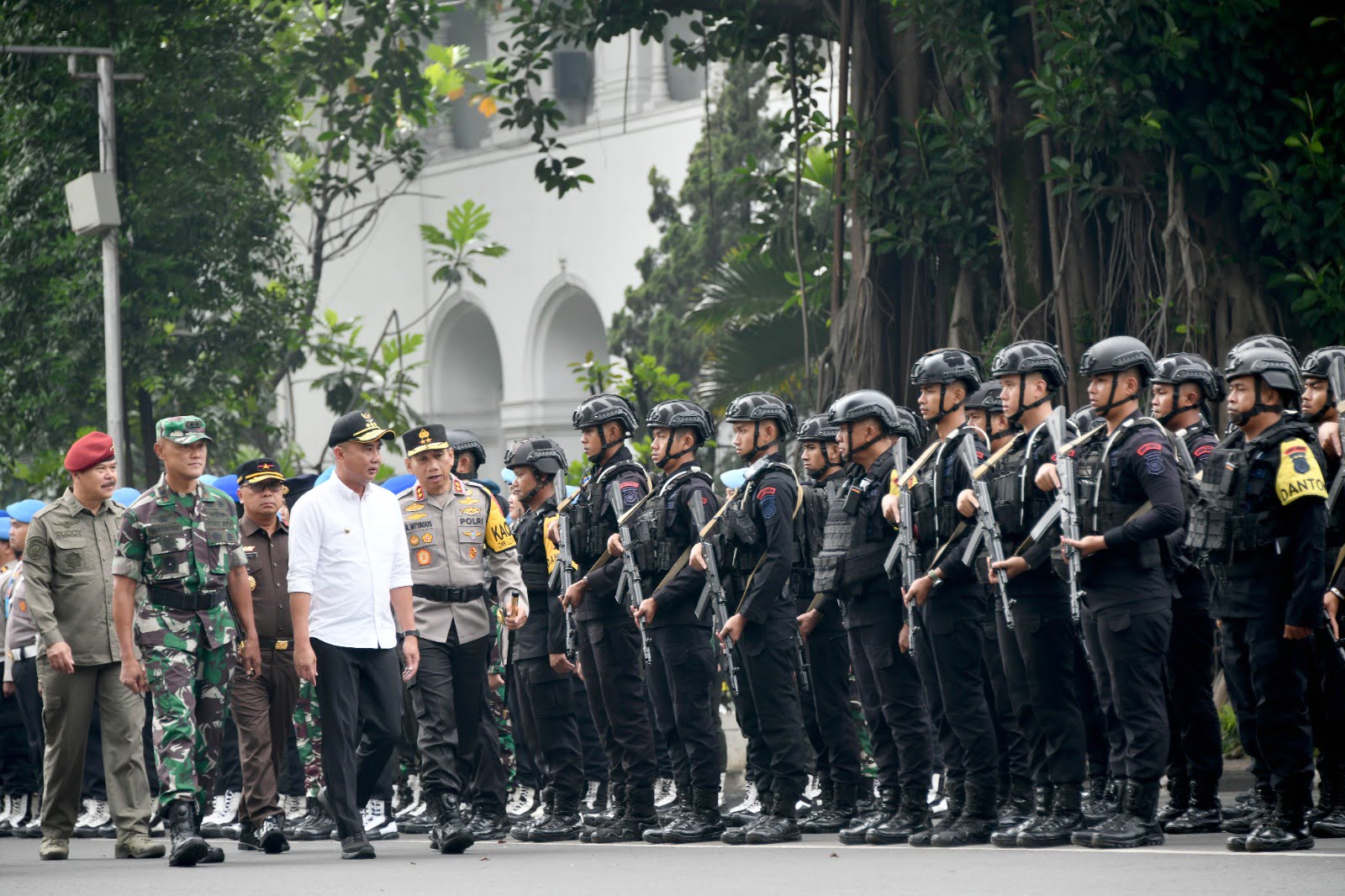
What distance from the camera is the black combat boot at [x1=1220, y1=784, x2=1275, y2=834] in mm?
8398

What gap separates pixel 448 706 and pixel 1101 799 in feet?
10.0

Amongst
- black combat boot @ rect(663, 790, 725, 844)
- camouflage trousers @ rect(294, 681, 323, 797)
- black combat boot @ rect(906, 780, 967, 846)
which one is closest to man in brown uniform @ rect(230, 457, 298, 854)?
camouflage trousers @ rect(294, 681, 323, 797)

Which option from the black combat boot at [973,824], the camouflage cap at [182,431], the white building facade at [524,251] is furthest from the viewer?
the white building facade at [524,251]

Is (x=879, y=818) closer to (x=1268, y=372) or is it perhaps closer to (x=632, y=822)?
(x=632, y=822)

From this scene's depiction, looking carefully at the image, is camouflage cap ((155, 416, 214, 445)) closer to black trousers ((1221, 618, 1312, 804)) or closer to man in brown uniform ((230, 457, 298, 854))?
man in brown uniform ((230, 457, 298, 854))

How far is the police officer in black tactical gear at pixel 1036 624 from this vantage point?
889 centimetres

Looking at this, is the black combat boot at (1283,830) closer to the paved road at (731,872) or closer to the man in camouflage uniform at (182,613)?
the paved road at (731,872)

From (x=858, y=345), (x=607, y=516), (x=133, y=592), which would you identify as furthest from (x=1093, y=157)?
(x=133, y=592)

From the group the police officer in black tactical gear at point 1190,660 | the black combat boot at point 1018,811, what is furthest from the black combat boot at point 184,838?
the police officer in black tactical gear at point 1190,660

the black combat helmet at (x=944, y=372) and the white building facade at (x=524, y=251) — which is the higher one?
the white building facade at (x=524, y=251)

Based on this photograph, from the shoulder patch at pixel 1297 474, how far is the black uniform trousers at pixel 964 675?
1.51m

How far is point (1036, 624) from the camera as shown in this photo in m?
9.04

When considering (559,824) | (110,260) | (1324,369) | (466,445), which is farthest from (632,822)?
(110,260)

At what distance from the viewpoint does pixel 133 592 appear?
9.62m
